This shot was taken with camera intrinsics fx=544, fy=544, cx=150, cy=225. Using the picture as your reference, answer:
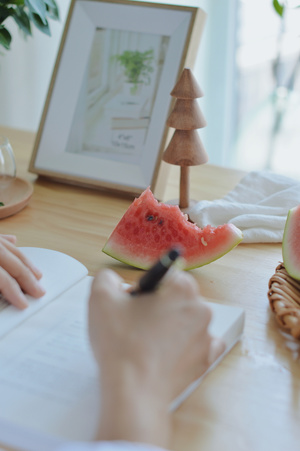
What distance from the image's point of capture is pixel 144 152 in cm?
134

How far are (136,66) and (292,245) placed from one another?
68 cm

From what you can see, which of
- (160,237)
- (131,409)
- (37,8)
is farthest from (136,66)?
(131,409)

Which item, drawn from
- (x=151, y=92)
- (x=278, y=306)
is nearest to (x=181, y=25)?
(x=151, y=92)

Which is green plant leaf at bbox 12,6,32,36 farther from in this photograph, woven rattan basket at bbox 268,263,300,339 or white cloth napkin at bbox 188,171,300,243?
woven rattan basket at bbox 268,263,300,339

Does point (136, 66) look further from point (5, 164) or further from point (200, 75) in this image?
point (200, 75)

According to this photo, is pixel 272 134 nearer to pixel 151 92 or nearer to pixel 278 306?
pixel 151 92

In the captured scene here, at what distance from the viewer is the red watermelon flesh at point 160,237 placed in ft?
3.21

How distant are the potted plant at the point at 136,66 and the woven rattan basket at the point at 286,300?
0.66 m

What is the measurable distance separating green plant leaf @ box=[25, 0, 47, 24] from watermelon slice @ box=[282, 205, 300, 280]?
2.59 feet

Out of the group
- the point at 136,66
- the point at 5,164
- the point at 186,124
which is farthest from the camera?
the point at 136,66

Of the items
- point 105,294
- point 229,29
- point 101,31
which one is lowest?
point 105,294

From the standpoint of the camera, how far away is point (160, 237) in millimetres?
1027

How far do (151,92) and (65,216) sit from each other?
0.39m

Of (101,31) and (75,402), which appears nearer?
(75,402)
